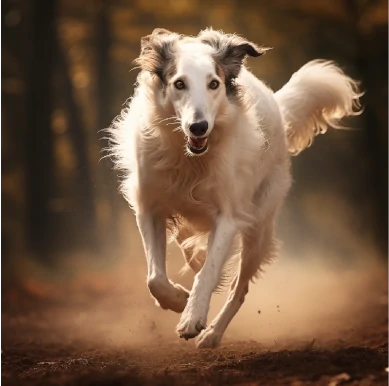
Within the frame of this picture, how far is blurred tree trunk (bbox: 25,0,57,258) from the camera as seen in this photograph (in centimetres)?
1493

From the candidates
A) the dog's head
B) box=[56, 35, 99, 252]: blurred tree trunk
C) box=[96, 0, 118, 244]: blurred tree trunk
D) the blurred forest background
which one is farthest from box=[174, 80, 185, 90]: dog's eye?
box=[56, 35, 99, 252]: blurred tree trunk

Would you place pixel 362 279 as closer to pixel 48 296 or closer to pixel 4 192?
pixel 48 296

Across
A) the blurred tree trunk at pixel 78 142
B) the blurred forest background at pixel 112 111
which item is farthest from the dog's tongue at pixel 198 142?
the blurred tree trunk at pixel 78 142

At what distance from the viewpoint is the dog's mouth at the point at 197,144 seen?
5250 mm

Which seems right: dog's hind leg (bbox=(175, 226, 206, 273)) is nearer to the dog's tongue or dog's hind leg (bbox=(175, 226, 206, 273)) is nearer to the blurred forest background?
the dog's tongue

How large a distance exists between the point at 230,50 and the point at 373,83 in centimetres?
1125

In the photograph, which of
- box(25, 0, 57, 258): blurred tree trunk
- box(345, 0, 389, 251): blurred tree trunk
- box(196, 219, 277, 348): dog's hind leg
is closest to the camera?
box(196, 219, 277, 348): dog's hind leg

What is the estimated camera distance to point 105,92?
1680cm

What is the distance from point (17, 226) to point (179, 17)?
5658mm

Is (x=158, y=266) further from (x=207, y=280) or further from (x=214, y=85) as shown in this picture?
(x=214, y=85)

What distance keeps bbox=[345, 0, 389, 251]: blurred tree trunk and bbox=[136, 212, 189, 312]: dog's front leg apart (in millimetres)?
10366

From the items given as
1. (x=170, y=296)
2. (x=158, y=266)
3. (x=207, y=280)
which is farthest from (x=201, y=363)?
(x=158, y=266)

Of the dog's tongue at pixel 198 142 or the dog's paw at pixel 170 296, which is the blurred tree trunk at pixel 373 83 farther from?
the dog's tongue at pixel 198 142

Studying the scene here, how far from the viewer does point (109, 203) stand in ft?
52.4
